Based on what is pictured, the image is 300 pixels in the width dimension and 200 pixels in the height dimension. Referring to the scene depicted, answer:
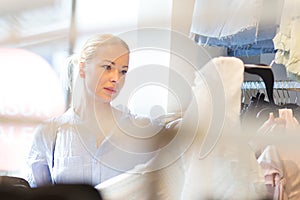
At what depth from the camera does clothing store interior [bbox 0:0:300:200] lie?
0.56m

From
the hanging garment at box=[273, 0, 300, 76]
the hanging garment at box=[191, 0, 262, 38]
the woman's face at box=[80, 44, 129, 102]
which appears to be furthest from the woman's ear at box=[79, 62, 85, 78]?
the hanging garment at box=[273, 0, 300, 76]

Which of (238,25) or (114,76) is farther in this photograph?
(238,25)

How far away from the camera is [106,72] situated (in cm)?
67

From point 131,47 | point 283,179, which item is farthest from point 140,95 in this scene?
point 283,179

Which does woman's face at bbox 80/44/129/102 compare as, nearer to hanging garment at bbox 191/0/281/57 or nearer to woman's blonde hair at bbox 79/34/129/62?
woman's blonde hair at bbox 79/34/129/62

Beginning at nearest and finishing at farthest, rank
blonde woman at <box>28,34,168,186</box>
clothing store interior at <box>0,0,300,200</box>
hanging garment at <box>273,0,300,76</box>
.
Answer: clothing store interior at <box>0,0,300,200</box>, blonde woman at <box>28,34,168,186</box>, hanging garment at <box>273,0,300,76</box>

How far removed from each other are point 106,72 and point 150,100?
127 mm

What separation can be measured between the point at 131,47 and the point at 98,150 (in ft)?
0.65

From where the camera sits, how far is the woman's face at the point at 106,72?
0.67m

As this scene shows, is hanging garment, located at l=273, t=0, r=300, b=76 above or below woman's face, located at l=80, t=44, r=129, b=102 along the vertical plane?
above

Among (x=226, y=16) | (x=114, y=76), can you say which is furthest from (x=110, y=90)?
(x=226, y=16)

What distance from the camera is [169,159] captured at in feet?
1.90

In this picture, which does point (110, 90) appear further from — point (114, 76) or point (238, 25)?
point (238, 25)

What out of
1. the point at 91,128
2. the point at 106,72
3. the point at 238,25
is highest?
the point at 238,25
